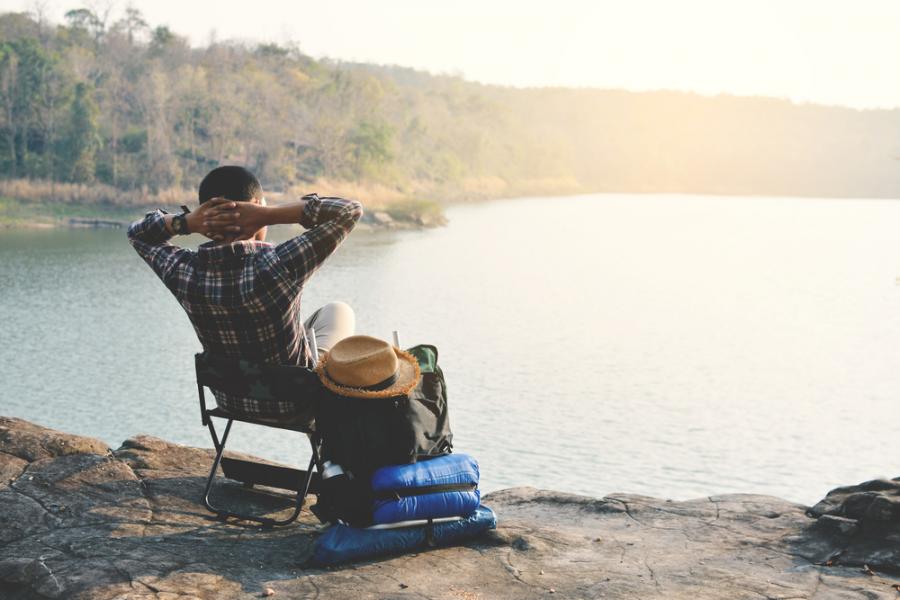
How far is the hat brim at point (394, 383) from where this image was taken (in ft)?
11.2

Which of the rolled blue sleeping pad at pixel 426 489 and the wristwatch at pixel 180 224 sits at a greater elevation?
the wristwatch at pixel 180 224

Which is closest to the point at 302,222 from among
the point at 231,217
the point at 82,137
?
the point at 231,217

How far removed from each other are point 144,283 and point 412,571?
2548cm

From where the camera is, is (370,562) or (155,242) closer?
(370,562)

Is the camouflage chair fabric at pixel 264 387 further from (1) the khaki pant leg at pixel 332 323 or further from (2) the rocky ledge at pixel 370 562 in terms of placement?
(1) the khaki pant leg at pixel 332 323

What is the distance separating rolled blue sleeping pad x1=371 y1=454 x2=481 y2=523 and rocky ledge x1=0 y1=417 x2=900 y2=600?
15cm

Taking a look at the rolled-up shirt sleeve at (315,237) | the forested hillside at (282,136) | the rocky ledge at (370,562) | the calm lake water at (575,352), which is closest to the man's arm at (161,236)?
the rolled-up shirt sleeve at (315,237)

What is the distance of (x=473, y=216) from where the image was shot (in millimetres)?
60438

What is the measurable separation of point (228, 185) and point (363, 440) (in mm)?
992

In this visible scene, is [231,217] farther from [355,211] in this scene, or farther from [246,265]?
[355,211]

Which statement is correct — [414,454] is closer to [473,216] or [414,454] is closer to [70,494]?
[70,494]

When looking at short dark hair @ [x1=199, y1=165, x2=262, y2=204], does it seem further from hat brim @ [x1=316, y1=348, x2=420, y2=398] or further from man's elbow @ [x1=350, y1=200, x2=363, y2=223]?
hat brim @ [x1=316, y1=348, x2=420, y2=398]

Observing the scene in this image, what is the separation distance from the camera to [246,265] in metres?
3.46

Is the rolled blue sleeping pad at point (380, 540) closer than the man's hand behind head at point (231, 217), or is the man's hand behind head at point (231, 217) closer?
the rolled blue sleeping pad at point (380, 540)
